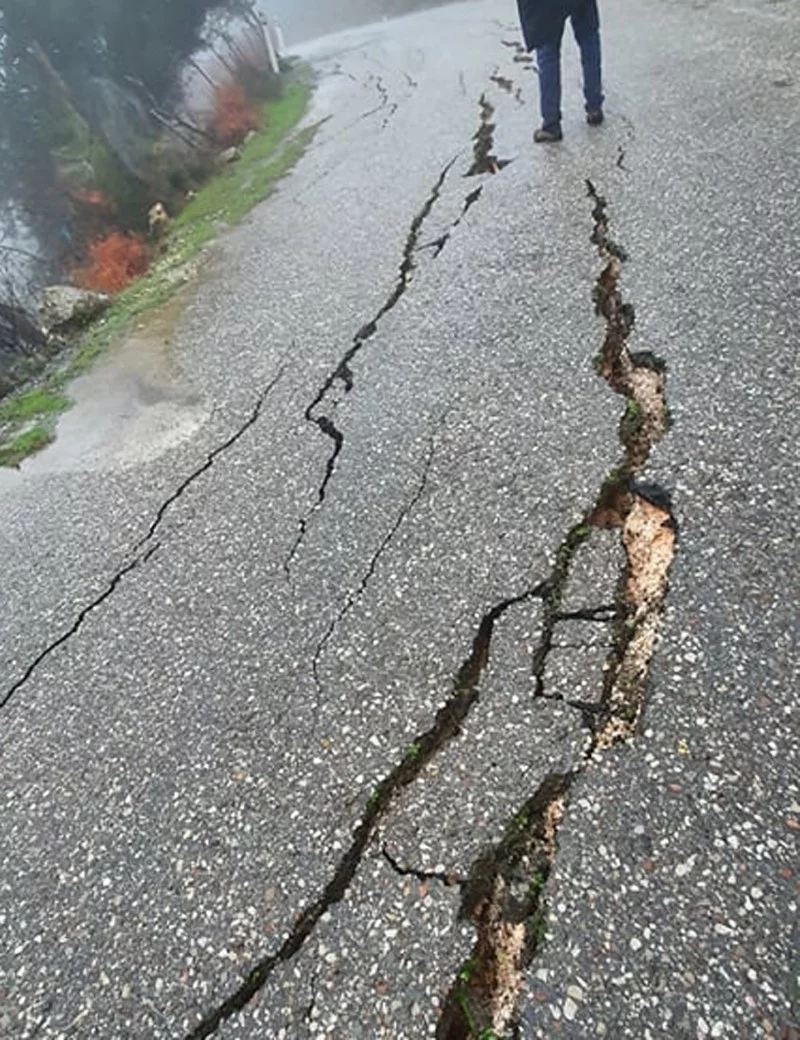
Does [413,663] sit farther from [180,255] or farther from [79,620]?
[180,255]

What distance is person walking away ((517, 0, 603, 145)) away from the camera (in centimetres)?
603

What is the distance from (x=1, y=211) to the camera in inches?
480

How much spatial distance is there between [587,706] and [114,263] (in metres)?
A: 7.84

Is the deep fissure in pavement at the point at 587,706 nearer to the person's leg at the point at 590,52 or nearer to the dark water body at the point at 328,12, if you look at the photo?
the person's leg at the point at 590,52

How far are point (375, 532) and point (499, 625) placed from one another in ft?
2.54

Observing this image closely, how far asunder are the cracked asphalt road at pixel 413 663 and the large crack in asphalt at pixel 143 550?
2 cm

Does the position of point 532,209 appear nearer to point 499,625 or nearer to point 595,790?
point 499,625

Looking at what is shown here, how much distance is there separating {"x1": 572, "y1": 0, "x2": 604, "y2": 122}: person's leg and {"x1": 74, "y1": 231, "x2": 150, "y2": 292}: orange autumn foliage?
4.22 metres

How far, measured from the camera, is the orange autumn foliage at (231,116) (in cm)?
1133

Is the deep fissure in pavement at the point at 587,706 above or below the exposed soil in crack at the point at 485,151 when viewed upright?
below

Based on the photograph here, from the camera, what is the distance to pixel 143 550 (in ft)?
11.4

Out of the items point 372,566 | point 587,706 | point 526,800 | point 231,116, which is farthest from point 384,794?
point 231,116

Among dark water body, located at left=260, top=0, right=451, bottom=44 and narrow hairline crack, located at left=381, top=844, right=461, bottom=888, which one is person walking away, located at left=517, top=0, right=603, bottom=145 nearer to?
narrow hairline crack, located at left=381, top=844, right=461, bottom=888

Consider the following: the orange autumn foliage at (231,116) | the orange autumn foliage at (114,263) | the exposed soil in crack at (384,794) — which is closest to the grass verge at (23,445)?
the orange autumn foliage at (114,263)
